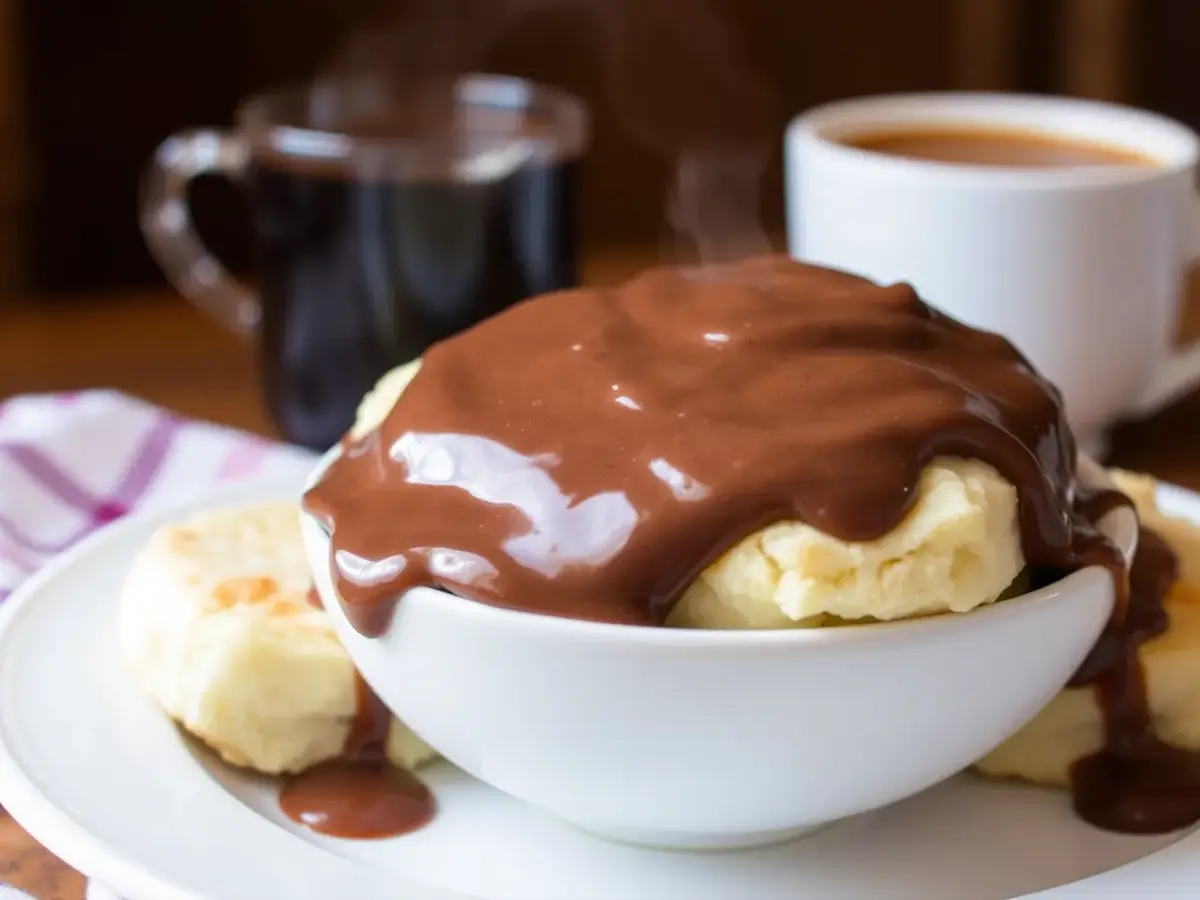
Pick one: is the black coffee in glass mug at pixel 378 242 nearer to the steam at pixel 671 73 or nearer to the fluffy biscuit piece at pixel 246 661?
the fluffy biscuit piece at pixel 246 661

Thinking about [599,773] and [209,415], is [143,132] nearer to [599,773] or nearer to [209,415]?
[209,415]

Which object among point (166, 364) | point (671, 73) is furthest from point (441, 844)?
point (671, 73)

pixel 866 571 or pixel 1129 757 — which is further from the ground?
pixel 866 571

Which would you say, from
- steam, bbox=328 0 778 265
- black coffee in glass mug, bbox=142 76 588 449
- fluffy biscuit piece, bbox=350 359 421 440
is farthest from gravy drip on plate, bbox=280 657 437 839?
steam, bbox=328 0 778 265

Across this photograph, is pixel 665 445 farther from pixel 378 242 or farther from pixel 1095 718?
pixel 378 242

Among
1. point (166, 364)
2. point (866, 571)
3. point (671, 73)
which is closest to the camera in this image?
point (866, 571)

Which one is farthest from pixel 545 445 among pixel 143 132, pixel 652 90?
pixel 652 90

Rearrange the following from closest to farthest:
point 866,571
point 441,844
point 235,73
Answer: point 866,571
point 441,844
point 235,73
